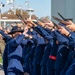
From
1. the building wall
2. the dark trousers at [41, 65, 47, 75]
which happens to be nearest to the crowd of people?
the dark trousers at [41, 65, 47, 75]

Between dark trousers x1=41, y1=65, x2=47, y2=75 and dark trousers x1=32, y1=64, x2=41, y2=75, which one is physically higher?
dark trousers x1=41, y1=65, x2=47, y2=75

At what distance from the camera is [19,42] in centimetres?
874

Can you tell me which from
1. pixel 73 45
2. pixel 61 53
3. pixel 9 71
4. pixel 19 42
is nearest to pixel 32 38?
pixel 19 42

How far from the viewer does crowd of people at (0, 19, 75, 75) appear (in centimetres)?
723

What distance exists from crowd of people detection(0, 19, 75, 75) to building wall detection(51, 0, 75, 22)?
2.33 meters

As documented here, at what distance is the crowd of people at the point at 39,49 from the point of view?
7.23m

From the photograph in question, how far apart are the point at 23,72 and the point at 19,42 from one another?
710 millimetres

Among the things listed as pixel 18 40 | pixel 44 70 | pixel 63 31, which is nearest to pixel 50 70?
pixel 44 70

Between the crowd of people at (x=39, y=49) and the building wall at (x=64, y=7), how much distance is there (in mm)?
2332

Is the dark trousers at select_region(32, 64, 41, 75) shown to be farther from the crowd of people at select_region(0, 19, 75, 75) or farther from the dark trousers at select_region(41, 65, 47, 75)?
the dark trousers at select_region(41, 65, 47, 75)

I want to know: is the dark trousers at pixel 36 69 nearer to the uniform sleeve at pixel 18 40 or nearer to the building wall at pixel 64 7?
the uniform sleeve at pixel 18 40

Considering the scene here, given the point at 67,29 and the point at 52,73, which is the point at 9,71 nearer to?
the point at 52,73

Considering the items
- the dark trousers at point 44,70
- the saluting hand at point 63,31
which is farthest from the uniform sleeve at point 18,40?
the saluting hand at point 63,31

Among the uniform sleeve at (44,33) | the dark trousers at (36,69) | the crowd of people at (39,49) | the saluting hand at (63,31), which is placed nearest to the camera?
the saluting hand at (63,31)
